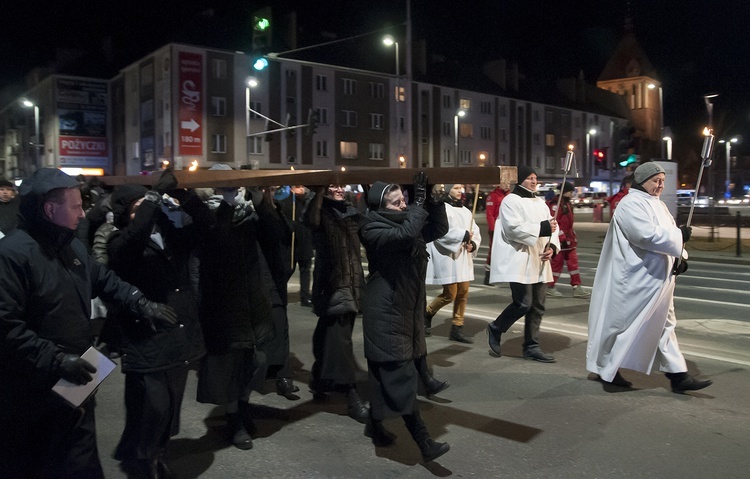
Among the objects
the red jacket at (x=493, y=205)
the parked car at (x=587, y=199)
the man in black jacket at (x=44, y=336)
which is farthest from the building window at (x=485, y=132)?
the man in black jacket at (x=44, y=336)

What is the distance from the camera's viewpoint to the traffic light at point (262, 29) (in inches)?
587

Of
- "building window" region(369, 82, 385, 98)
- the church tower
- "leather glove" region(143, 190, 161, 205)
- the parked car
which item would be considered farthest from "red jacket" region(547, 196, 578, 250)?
the church tower

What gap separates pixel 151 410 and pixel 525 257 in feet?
14.2

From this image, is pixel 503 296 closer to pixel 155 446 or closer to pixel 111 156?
pixel 155 446

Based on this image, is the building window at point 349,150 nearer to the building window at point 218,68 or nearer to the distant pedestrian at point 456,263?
the building window at point 218,68

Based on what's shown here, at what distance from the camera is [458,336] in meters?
8.52

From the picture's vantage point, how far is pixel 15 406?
325 cm

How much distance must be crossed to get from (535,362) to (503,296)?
4787 mm

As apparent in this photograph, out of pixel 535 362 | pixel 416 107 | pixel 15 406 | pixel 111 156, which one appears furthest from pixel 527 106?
pixel 15 406

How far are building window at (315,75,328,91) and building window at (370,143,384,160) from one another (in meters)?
6.19

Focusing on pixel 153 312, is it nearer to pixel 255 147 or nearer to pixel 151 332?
pixel 151 332

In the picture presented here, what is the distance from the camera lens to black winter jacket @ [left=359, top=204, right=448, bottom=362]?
467 cm

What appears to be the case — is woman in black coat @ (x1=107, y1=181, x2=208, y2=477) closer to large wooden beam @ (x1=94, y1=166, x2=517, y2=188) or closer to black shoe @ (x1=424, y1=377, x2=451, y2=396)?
large wooden beam @ (x1=94, y1=166, x2=517, y2=188)

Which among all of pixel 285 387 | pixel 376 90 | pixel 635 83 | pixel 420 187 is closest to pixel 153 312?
pixel 420 187
